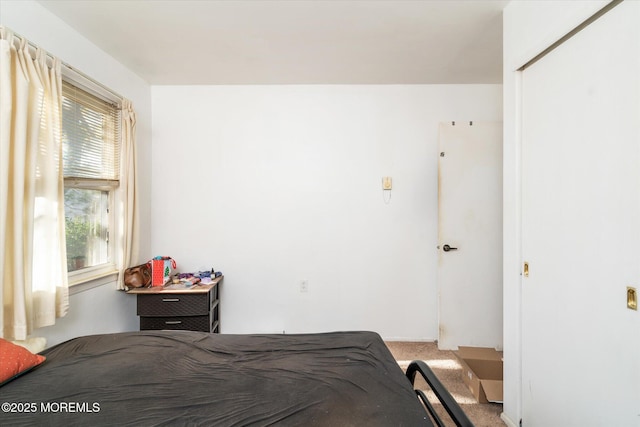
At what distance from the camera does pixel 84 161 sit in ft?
7.18

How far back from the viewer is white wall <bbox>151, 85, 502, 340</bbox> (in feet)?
9.70

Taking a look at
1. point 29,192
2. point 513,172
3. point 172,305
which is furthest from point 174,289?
point 513,172

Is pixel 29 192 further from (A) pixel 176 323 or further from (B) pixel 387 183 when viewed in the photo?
(B) pixel 387 183

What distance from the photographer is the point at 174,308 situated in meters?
2.42

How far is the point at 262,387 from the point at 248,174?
7.29ft

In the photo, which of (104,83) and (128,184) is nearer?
(104,83)

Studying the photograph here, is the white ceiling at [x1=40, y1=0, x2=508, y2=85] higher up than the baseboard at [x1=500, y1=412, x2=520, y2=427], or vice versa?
the white ceiling at [x1=40, y1=0, x2=508, y2=85]

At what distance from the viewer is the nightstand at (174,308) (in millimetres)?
2406

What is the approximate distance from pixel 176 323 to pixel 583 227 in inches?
111

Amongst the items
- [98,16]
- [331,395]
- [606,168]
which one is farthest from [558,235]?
[98,16]

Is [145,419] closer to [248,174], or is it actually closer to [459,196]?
[248,174]

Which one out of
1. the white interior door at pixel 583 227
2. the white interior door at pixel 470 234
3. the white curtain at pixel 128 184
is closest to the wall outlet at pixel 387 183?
the white interior door at pixel 470 234

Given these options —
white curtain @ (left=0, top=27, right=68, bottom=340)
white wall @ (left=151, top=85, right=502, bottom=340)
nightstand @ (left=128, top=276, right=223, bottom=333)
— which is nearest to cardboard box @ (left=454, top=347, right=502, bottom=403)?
white wall @ (left=151, top=85, right=502, bottom=340)

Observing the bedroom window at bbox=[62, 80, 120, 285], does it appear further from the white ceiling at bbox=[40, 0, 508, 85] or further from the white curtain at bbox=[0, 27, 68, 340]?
the white ceiling at bbox=[40, 0, 508, 85]
